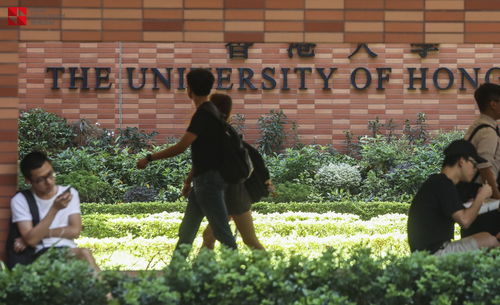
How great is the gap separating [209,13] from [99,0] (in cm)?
71

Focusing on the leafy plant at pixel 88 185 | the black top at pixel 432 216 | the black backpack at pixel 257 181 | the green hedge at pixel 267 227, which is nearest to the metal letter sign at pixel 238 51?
the leafy plant at pixel 88 185

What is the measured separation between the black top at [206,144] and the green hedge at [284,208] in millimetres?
6022

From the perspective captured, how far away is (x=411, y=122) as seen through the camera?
14.9 m

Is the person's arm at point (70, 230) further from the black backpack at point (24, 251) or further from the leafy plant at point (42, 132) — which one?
the leafy plant at point (42, 132)

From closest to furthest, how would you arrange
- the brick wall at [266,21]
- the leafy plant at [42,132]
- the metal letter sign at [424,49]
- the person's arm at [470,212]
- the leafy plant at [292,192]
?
1. the person's arm at [470,212]
2. the brick wall at [266,21]
3. the leafy plant at [292,192]
4. the leafy plant at [42,132]
5. the metal letter sign at [424,49]

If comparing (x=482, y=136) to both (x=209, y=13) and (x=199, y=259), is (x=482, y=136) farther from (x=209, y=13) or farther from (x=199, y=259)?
(x=199, y=259)

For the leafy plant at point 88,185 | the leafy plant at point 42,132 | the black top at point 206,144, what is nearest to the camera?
the black top at point 206,144

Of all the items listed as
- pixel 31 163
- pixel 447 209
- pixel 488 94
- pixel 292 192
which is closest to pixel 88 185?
pixel 292 192

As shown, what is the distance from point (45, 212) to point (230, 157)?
1.33 meters

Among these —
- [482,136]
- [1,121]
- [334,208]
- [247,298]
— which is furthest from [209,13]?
[334,208]

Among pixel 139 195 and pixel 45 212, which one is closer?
pixel 45 212

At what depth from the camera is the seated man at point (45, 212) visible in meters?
4.86

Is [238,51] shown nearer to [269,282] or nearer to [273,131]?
[273,131]

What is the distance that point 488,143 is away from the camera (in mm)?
6031
